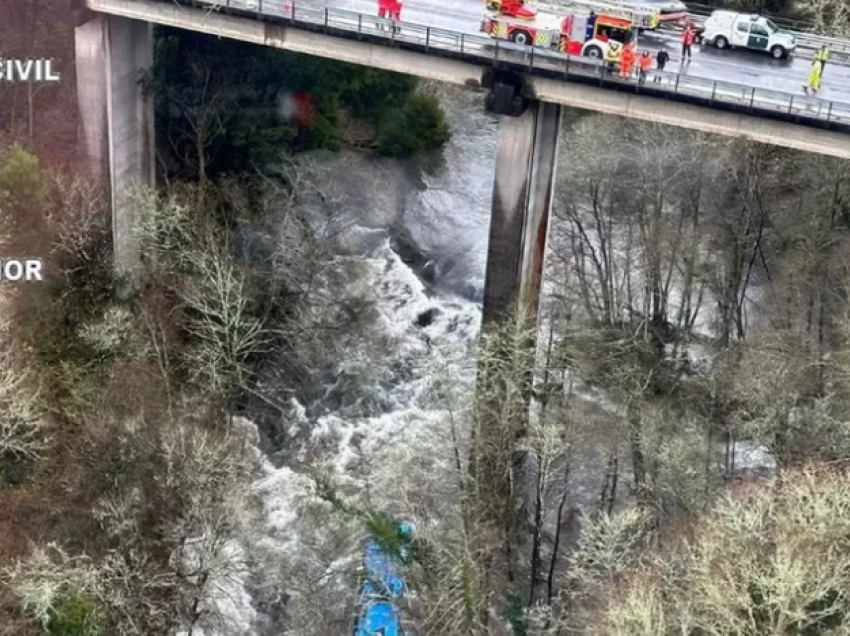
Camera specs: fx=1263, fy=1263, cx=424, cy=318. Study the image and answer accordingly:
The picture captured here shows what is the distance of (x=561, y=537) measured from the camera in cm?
3878

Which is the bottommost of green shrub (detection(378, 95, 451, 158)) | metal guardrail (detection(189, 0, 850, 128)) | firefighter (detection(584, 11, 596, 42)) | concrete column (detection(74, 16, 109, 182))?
green shrub (detection(378, 95, 451, 158))

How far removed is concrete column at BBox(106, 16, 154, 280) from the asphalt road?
613cm

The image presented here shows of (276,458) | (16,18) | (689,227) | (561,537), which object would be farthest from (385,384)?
(16,18)

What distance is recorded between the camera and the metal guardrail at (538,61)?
3653 cm

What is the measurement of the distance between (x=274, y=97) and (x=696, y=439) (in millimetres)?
24186

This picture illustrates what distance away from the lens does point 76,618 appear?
109ft

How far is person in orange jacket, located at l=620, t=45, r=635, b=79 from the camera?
37.5 m

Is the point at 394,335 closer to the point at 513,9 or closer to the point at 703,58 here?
the point at 513,9

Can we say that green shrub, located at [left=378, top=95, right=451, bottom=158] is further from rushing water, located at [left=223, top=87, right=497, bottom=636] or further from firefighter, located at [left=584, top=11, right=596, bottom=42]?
firefighter, located at [left=584, top=11, right=596, bottom=42]

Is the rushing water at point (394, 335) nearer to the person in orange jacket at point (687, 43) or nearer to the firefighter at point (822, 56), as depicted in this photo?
the person in orange jacket at point (687, 43)

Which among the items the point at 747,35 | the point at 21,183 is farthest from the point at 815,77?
the point at 21,183

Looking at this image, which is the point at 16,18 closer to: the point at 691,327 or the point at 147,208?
the point at 147,208

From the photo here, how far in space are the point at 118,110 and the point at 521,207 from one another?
52.3ft

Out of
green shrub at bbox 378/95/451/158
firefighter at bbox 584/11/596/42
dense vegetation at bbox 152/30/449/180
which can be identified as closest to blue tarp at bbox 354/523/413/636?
firefighter at bbox 584/11/596/42
